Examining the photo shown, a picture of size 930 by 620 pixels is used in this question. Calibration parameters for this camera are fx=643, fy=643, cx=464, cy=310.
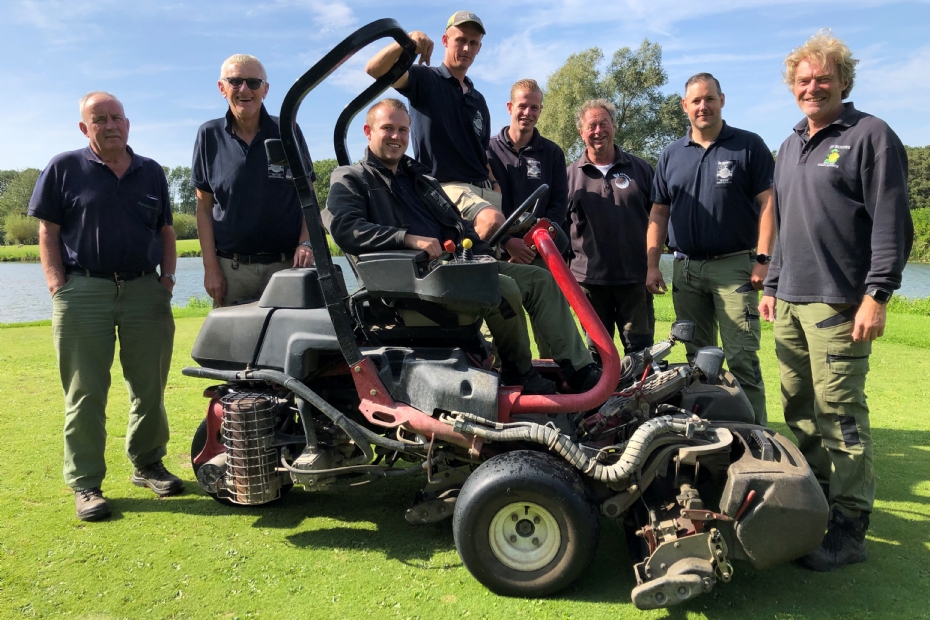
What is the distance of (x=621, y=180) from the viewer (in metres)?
4.84

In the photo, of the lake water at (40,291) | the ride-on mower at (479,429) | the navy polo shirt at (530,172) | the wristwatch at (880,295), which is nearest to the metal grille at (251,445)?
the ride-on mower at (479,429)

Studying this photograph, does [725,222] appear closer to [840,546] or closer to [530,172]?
[530,172]

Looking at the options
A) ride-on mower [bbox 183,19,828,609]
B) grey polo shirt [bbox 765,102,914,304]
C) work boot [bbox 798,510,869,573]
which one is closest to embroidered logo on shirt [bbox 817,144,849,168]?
grey polo shirt [bbox 765,102,914,304]

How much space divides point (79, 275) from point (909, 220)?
14.3 feet

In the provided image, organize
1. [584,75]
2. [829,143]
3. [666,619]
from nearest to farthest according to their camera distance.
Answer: [666,619] → [829,143] → [584,75]

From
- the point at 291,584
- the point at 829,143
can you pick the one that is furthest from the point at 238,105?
the point at 829,143

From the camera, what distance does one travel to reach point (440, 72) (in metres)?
4.09

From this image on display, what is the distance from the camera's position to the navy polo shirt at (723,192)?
4.15 meters

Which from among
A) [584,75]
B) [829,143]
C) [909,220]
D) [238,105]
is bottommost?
[909,220]

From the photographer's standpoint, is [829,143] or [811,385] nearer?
[829,143]

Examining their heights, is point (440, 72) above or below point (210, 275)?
above

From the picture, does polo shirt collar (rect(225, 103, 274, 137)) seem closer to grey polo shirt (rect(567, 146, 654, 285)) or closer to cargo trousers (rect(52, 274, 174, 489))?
cargo trousers (rect(52, 274, 174, 489))

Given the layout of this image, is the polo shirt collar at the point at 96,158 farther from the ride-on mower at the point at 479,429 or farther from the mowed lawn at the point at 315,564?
the mowed lawn at the point at 315,564

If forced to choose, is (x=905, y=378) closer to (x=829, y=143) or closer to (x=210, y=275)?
(x=829, y=143)
